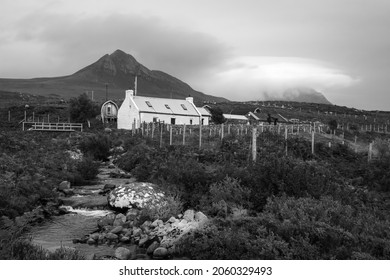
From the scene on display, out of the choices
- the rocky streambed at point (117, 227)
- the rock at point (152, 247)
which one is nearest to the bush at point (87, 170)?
the rocky streambed at point (117, 227)

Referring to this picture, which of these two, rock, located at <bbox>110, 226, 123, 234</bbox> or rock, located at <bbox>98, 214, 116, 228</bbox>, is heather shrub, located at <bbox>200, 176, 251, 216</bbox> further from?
rock, located at <bbox>98, 214, 116, 228</bbox>

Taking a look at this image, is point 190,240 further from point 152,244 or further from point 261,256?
point 261,256

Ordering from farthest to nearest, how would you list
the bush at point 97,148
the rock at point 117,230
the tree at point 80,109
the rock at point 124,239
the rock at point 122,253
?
the tree at point 80,109 → the bush at point 97,148 → the rock at point 117,230 → the rock at point 124,239 → the rock at point 122,253

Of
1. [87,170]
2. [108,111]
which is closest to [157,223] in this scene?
[87,170]

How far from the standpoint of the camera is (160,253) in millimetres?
9883

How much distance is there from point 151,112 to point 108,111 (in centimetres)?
1401

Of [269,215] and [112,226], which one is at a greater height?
[269,215]

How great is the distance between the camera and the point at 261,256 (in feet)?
27.1

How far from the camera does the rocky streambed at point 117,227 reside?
1029 cm

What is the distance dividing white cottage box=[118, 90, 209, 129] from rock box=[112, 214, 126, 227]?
39264 millimetres

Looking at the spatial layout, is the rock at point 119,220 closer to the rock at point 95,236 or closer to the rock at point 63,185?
the rock at point 95,236

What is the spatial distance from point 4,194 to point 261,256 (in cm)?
917

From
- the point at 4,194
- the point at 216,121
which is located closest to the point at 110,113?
the point at 216,121

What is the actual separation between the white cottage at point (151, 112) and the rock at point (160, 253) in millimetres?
42512
